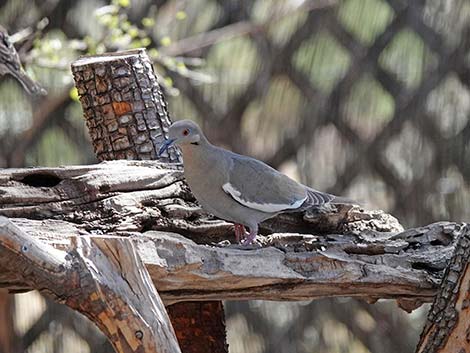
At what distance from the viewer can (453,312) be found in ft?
5.38

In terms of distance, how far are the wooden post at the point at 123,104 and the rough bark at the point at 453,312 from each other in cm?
61

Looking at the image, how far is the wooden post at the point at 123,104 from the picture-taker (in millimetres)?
2219

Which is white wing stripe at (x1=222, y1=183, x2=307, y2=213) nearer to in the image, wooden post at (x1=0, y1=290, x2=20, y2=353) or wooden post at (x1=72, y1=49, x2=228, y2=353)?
wooden post at (x1=72, y1=49, x2=228, y2=353)

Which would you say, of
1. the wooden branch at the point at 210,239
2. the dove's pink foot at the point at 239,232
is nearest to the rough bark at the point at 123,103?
the wooden branch at the point at 210,239

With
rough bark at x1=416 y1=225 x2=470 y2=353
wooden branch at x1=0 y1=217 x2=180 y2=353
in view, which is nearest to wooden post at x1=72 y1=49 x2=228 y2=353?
rough bark at x1=416 y1=225 x2=470 y2=353

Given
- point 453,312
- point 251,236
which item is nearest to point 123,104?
point 251,236

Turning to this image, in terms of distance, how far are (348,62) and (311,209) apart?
5.40 ft

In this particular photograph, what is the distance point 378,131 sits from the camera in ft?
11.7

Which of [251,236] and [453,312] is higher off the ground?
[251,236]

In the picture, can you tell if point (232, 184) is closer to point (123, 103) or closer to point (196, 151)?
point (196, 151)

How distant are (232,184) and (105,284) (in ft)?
1.42

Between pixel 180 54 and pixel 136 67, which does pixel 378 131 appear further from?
pixel 136 67

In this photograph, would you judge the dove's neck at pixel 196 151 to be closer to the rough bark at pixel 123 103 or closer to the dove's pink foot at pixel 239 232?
the dove's pink foot at pixel 239 232

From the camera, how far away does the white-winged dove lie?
1.74 m
